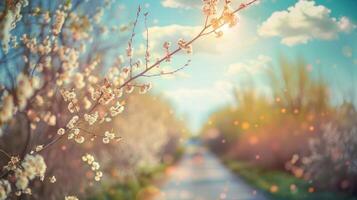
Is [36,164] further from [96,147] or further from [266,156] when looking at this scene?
[266,156]

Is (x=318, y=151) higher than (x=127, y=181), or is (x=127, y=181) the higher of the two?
(x=318, y=151)

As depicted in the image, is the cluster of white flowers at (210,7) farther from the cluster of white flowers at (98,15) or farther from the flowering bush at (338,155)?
the flowering bush at (338,155)

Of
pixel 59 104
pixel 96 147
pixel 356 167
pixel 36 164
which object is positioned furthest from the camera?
pixel 96 147

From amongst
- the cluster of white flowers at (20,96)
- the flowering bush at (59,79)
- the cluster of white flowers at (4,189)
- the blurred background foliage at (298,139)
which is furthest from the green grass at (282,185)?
the cluster of white flowers at (20,96)

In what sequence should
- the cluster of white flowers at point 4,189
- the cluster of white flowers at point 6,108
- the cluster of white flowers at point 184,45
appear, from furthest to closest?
the cluster of white flowers at point 184,45, the cluster of white flowers at point 4,189, the cluster of white flowers at point 6,108

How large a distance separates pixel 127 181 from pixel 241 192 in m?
4.44

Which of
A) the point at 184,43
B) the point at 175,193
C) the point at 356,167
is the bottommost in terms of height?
the point at 175,193

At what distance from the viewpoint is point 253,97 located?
28328mm

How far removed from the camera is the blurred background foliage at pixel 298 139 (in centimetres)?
1280

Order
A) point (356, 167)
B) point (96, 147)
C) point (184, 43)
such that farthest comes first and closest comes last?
point (96, 147) → point (356, 167) → point (184, 43)

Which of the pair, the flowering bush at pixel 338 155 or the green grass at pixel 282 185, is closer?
the flowering bush at pixel 338 155

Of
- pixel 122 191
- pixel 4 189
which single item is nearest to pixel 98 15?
pixel 4 189

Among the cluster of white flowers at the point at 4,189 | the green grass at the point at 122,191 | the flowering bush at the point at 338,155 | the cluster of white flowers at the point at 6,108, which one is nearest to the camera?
the cluster of white flowers at the point at 6,108

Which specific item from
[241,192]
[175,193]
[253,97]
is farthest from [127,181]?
[253,97]
